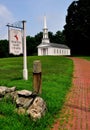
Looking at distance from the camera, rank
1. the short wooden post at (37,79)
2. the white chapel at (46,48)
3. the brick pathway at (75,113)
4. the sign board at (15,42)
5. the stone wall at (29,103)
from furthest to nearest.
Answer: the white chapel at (46,48) → the sign board at (15,42) → the short wooden post at (37,79) → the stone wall at (29,103) → the brick pathway at (75,113)

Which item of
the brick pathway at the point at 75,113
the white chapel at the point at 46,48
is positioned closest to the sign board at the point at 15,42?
the brick pathway at the point at 75,113

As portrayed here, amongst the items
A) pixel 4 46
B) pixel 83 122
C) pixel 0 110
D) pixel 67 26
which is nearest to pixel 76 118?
pixel 83 122

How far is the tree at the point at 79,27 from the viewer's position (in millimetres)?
70875

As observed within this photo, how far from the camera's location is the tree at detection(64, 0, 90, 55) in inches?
2790

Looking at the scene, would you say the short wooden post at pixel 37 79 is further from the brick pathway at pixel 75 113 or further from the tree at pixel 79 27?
the tree at pixel 79 27

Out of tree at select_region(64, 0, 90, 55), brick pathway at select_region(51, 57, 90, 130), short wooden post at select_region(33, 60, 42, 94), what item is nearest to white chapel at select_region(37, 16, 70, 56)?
tree at select_region(64, 0, 90, 55)

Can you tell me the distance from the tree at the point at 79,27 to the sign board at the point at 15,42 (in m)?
54.3

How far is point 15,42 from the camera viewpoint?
1535 cm

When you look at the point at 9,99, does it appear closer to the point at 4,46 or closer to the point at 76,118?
the point at 76,118

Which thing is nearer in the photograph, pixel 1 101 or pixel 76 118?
pixel 76 118

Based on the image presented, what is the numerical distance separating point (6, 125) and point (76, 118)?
2191 millimetres

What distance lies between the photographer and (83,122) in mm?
8844

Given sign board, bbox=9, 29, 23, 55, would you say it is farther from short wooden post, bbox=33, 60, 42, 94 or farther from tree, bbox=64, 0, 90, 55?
tree, bbox=64, 0, 90, 55

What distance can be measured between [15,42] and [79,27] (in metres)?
57.1
